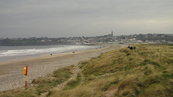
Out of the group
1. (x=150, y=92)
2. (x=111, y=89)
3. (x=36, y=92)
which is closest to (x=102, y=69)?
(x=36, y=92)

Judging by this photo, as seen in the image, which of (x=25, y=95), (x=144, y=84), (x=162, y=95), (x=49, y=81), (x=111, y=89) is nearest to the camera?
(x=162, y=95)

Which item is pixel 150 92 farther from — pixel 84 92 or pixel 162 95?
pixel 84 92

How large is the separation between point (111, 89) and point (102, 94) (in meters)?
0.66

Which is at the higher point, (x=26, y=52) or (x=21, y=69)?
(x=21, y=69)

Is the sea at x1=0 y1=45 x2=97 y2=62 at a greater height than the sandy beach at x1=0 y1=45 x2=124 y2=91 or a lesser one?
lesser

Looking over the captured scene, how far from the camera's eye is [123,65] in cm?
1833

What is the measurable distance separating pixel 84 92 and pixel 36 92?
3.85 m

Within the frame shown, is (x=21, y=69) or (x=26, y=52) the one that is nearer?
(x=21, y=69)

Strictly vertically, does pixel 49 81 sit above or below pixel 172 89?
below

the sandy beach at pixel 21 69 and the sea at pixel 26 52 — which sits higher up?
the sandy beach at pixel 21 69

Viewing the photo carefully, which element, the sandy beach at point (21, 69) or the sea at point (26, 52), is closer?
the sandy beach at point (21, 69)

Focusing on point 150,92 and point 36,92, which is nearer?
point 150,92

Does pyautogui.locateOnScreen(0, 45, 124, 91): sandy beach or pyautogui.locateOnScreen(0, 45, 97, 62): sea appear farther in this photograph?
pyautogui.locateOnScreen(0, 45, 97, 62): sea

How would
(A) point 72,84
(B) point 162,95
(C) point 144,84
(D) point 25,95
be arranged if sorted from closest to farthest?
(B) point 162,95, (C) point 144,84, (D) point 25,95, (A) point 72,84
